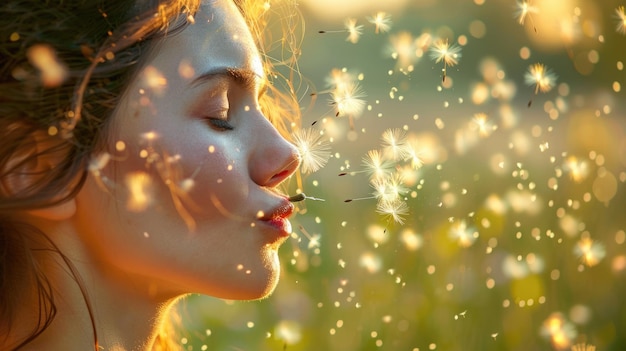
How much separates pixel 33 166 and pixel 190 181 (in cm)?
18

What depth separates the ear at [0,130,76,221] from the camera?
113cm

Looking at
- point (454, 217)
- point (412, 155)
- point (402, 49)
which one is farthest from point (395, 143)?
point (454, 217)

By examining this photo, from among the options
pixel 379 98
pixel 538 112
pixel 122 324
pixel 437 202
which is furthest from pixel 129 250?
pixel 538 112

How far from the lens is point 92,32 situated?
1147mm

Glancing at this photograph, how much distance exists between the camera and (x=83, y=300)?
1168mm

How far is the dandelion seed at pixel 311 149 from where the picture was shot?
4.58 ft

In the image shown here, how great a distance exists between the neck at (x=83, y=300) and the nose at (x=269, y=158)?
0.18 metres

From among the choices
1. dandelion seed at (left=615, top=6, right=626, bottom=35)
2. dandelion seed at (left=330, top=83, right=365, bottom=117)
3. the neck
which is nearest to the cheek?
the neck

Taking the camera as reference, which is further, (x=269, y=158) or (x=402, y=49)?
(x=402, y=49)

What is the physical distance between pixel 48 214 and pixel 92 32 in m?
0.22

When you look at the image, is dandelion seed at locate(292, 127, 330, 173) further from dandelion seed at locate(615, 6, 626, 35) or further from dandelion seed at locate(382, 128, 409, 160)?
dandelion seed at locate(615, 6, 626, 35)

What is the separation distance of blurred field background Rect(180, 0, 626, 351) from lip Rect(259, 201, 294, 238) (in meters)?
0.55

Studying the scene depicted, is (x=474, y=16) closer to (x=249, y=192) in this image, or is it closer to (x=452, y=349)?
(x=452, y=349)

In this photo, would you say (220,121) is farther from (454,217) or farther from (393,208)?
(454,217)
